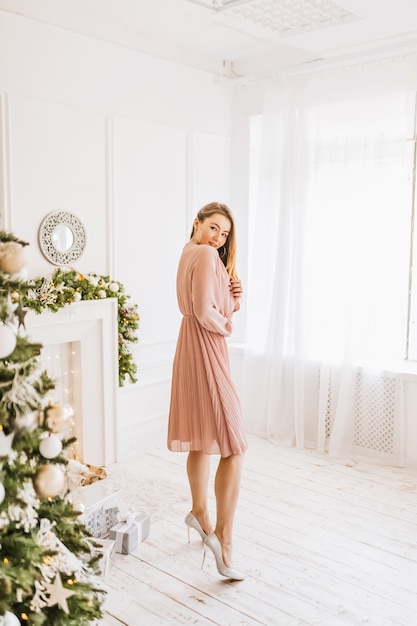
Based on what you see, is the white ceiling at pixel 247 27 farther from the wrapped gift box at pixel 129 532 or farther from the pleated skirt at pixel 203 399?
the wrapped gift box at pixel 129 532

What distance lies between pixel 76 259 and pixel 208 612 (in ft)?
7.93

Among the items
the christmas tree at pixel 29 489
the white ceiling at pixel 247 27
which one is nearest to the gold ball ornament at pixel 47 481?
the christmas tree at pixel 29 489

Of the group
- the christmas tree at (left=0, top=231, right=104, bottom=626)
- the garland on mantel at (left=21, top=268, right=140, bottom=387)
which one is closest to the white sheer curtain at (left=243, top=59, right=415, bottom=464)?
the garland on mantel at (left=21, top=268, right=140, bottom=387)

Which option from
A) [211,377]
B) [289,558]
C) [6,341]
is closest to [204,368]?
[211,377]

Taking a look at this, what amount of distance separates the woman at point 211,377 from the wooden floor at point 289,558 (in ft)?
0.59

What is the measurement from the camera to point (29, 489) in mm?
1705

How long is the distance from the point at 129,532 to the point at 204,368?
0.89 metres

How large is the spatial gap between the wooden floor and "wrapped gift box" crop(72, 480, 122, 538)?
0.17 m

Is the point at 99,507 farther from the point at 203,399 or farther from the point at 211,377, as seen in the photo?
the point at 211,377

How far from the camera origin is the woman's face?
307 centimetres

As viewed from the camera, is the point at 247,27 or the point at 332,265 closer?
the point at 247,27

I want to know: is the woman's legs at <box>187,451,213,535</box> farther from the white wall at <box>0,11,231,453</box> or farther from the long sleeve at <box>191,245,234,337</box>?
the white wall at <box>0,11,231,453</box>

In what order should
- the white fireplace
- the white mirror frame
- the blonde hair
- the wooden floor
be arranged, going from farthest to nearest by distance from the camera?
the white fireplace → the white mirror frame → the blonde hair → the wooden floor

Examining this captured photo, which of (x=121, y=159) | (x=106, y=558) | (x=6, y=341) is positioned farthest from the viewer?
(x=121, y=159)
